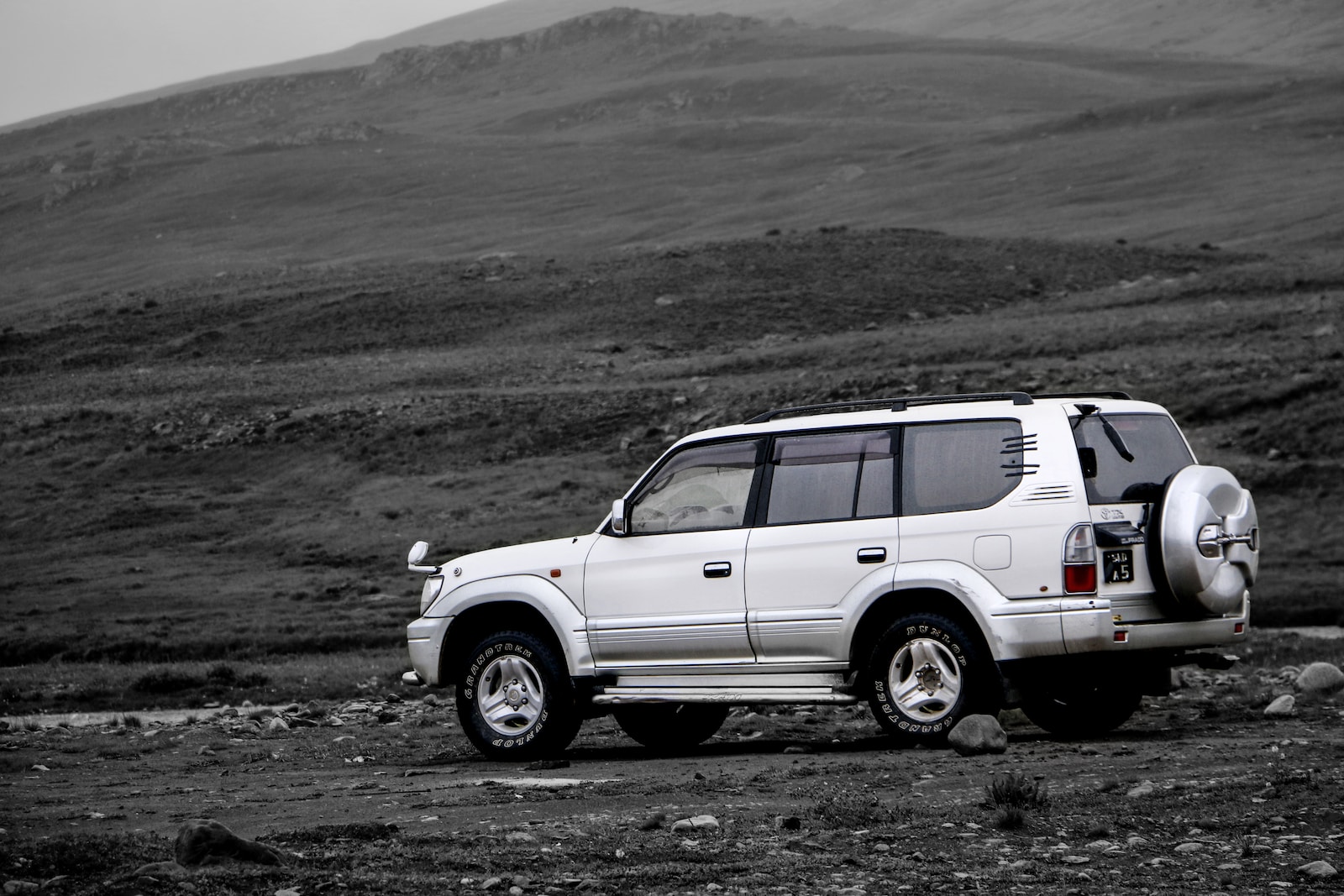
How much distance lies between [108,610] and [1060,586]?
20385 mm

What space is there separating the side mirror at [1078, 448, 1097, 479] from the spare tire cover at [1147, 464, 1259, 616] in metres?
0.46

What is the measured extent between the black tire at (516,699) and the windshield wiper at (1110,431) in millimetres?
3764

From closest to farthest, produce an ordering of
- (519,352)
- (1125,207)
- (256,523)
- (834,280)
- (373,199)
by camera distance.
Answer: (256,523), (519,352), (834,280), (1125,207), (373,199)

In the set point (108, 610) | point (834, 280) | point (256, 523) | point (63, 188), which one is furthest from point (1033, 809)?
point (63, 188)

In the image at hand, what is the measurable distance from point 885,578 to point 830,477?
79 centimetres

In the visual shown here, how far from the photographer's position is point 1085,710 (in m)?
11.8

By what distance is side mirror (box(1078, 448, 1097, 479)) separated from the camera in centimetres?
1031

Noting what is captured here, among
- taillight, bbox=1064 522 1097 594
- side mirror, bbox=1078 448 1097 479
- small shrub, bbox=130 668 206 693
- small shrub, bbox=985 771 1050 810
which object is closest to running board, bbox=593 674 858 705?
taillight, bbox=1064 522 1097 594

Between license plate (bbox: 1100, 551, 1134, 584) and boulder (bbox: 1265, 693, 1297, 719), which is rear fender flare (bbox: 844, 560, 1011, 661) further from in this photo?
boulder (bbox: 1265, 693, 1297, 719)

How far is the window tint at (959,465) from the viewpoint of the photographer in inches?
409

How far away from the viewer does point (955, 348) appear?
41188mm

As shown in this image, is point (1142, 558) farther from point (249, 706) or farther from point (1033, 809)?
point (249, 706)

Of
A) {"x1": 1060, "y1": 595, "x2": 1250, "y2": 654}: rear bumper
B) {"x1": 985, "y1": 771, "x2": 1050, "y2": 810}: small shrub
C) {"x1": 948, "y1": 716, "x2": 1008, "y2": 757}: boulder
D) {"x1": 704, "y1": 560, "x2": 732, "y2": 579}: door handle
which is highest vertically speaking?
{"x1": 704, "y1": 560, "x2": 732, "y2": 579}: door handle

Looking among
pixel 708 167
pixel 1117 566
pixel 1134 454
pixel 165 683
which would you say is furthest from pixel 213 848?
pixel 708 167
